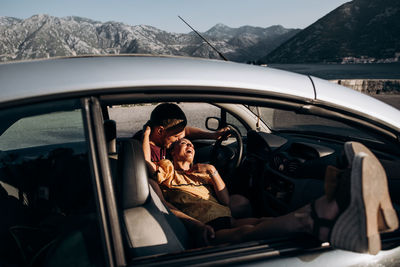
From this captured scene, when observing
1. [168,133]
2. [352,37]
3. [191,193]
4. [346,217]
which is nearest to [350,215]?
[346,217]

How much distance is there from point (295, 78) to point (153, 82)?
641 mm

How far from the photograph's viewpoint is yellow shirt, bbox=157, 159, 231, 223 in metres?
1.94

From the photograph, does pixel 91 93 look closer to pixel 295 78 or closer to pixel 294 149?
pixel 295 78

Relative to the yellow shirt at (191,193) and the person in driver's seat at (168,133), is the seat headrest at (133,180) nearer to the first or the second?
the yellow shirt at (191,193)

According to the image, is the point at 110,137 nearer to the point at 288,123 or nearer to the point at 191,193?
the point at 191,193

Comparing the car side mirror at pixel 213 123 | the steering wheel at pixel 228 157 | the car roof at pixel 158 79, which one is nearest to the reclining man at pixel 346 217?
the car roof at pixel 158 79

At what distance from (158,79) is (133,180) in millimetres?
465

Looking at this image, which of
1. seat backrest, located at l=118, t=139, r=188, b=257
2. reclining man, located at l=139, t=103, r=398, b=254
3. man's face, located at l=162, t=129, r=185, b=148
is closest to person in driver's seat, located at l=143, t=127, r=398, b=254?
reclining man, located at l=139, t=103, r=398, b=254

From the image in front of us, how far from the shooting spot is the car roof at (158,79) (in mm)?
1029

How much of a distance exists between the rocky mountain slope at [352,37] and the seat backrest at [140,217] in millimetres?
124758

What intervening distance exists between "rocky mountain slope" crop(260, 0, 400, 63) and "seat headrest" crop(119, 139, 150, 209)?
12475 cm

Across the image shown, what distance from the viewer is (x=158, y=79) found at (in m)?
1.11

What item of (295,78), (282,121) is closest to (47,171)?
(295,78)

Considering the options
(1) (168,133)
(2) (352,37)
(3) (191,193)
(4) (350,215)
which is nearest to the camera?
(4) (350,215)
